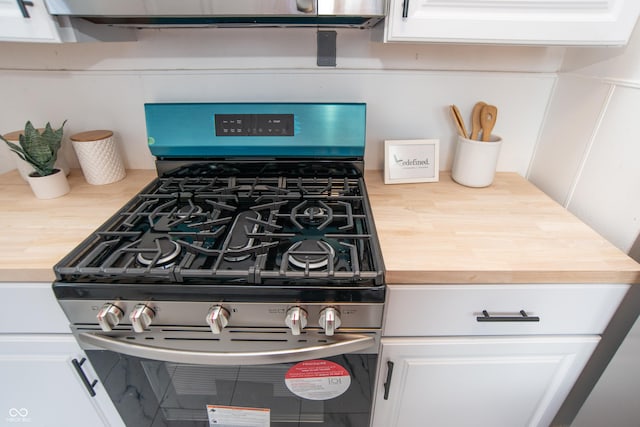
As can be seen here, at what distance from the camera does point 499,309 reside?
0.75 meters

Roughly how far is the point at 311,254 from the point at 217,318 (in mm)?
237

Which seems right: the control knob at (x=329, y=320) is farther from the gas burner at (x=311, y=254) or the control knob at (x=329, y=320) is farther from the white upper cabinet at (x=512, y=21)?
the white upper cabinet at (x=512, y=21)

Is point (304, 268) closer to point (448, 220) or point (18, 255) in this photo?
point (448, 220)

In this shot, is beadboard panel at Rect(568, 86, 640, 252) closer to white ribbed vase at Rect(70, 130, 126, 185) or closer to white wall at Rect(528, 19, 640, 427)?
white wall at Rect(528, 19, 640, 427)

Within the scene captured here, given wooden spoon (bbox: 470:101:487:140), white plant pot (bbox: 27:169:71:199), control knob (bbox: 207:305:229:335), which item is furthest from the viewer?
wooden spoon (bbox: 470:101:487:140)

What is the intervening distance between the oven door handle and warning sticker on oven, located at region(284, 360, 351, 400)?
0.19 feet

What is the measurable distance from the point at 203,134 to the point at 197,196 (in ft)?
0.75

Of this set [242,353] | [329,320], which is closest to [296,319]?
[329,320]

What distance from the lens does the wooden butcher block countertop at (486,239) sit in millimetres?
699

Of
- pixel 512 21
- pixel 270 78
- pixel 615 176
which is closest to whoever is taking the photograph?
pixel 512 21

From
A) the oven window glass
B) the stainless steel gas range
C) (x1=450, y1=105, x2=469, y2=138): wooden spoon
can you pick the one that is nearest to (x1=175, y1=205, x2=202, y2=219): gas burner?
the stainless steel gas range

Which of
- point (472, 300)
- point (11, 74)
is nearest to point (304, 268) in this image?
point (472, 300)

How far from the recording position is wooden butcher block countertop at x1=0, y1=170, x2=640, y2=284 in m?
0.70

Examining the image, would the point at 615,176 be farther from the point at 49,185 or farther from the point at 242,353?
the point at 49,185
